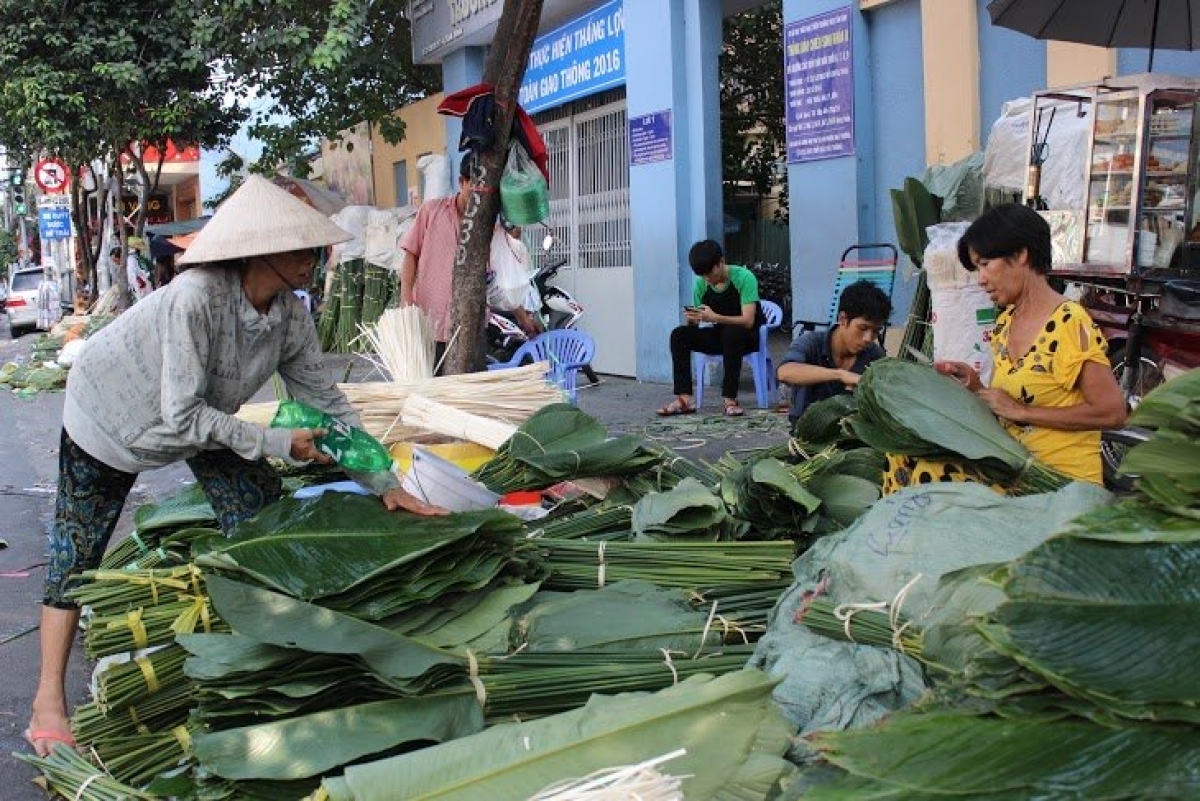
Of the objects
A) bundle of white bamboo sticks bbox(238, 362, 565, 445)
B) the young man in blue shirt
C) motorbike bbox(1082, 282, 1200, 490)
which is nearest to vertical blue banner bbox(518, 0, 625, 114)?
motorbike bbox(1082, 282, 1200, 490)

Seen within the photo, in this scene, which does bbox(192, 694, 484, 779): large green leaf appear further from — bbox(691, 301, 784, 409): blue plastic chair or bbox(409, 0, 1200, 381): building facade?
bbox(691, 301, 784, 409): blue plastic chair

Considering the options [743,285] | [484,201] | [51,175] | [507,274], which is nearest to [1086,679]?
[484,201]

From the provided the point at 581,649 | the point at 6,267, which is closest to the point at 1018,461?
the point at 581,649

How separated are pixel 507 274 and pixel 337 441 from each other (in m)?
4.22

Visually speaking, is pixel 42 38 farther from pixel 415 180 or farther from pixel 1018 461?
pixel 1018 461

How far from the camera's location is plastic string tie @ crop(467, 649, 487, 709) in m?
2.68

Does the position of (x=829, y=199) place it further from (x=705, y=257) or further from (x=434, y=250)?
(x=434, y=250)

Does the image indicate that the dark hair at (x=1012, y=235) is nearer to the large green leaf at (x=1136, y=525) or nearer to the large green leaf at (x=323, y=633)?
the large green leaf at (x=1136, y=525)

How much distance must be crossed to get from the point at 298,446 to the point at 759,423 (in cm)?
539

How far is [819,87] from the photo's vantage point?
938 centimetres

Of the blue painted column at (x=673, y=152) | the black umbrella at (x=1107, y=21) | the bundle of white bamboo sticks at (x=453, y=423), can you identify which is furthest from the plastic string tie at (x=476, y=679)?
the blue painted column at (x=673, y=152)

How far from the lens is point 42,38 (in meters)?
16.6

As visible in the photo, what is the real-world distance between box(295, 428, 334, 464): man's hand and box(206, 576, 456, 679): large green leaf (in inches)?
29.6

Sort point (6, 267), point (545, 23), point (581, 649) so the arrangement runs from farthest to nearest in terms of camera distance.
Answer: point (6, 267) < point (545, 23) < point (581, 649)
